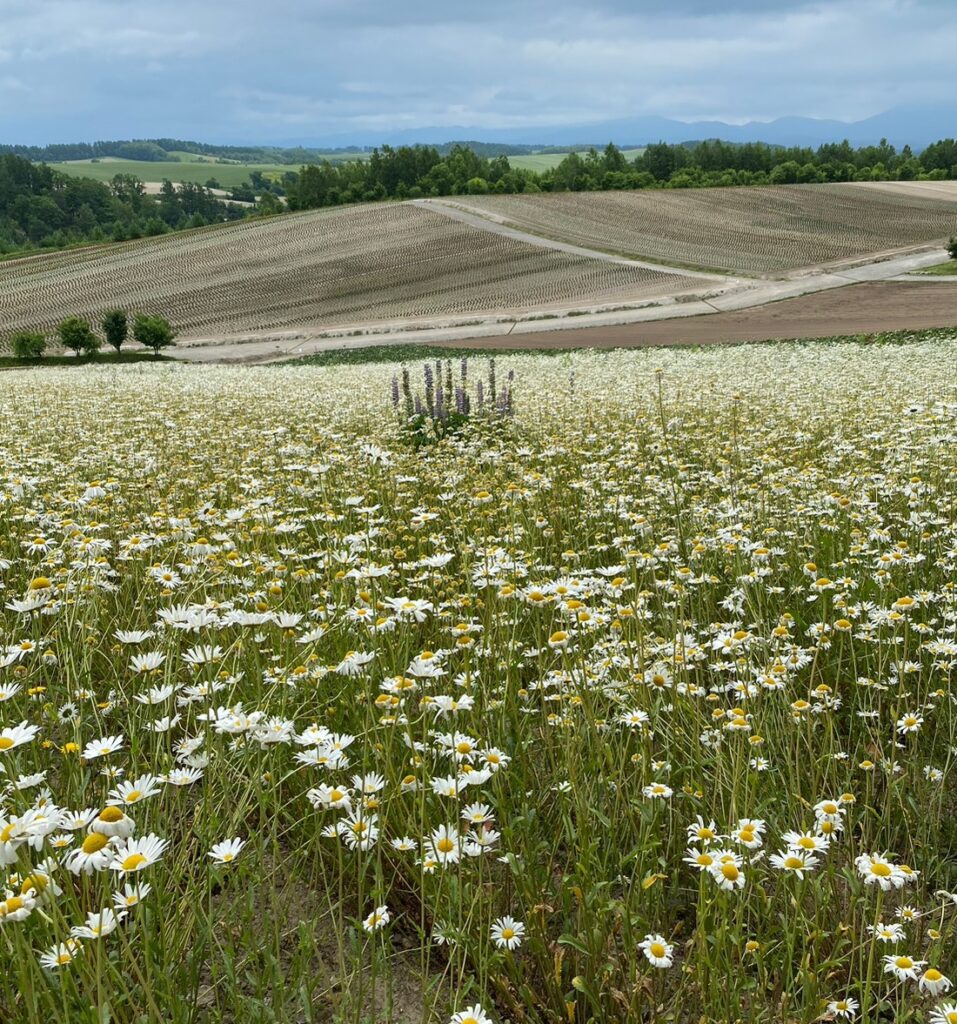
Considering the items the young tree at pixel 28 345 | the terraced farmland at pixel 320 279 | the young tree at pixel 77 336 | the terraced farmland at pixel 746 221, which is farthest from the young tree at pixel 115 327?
the terraced farmland at pixel 746 221

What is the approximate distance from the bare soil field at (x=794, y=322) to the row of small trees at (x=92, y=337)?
19832 mm

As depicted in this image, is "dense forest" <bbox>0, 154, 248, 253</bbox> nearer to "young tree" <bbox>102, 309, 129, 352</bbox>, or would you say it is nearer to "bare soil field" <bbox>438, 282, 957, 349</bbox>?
Result: "young tree" <bbox>102, 309, 129, 352</bbox>

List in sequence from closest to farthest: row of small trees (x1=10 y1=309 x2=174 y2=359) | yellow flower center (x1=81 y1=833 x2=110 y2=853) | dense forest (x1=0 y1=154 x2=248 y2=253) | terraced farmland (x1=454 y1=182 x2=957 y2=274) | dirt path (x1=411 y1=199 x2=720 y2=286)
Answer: yellow flower center (x1=81 y1=833 x2=110 y2=853), row of small trees (x1=10 y1=309 x2=174 y2=359), dirt path (x1=411 y1=199 x2=720 y2=286), terraced farmland (x1=454 y1=182 x2=957 y2=274), dense forest (x1=0 y1=154 x2=248 y2=253)

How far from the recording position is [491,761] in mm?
2686

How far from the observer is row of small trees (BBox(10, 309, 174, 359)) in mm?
50250

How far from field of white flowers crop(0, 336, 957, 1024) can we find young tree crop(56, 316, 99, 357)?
4951 centimetres

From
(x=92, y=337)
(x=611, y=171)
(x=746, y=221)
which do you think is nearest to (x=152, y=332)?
(x=92, y=337)

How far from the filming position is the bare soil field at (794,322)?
3491 cm

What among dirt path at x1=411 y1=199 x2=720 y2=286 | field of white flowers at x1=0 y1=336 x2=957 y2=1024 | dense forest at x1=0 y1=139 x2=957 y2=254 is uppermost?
dense forest at x1=0 y1=139 x2=957 y2=254

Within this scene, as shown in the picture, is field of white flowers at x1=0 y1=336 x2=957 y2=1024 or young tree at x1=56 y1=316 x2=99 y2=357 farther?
young tree at x1=56 y1=316 x2=99 y2=357

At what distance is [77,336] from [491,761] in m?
55.5

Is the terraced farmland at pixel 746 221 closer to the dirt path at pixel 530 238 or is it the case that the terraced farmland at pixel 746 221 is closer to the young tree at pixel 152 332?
the dirt path at pixel 530 238

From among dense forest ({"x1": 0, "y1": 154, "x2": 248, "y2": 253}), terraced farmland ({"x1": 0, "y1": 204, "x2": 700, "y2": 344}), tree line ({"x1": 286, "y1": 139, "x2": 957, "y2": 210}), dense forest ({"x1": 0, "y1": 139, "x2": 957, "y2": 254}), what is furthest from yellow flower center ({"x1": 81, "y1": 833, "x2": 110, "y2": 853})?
dense forest ({"x1": 0, "y1": 154, "x2": 248, "y2": 253})

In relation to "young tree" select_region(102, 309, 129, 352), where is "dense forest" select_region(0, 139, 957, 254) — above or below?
above
